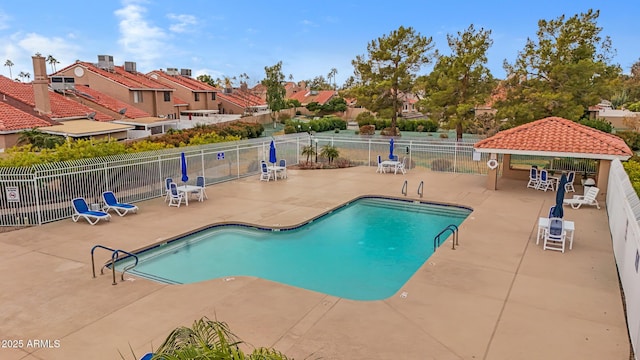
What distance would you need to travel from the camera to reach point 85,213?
14.2 m

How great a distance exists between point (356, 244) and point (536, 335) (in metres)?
6.75

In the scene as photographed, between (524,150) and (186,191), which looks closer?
(186,191)

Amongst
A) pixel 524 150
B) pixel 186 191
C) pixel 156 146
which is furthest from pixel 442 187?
pixel 156 146

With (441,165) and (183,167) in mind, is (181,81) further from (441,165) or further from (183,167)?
(183,167)

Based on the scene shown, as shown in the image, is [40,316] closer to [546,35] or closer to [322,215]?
[322,215]

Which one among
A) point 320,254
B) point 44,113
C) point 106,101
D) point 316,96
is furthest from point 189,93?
point 320,254

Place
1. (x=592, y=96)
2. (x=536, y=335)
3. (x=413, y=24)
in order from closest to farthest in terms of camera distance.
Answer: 1. (x=536, y=335)
2. (x=592, y=96)
3. (x=413, y=24)

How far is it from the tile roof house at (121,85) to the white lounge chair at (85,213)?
28.9m

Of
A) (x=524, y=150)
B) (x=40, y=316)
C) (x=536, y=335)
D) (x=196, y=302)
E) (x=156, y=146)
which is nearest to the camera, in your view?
(x=536, y=335)

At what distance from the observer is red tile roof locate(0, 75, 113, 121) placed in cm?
2916

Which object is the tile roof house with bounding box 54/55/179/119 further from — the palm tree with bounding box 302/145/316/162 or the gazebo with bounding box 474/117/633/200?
the gazebo with bounding box 474/117/633/200

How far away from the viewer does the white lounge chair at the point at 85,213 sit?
14.1m

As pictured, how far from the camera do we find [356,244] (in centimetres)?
1369

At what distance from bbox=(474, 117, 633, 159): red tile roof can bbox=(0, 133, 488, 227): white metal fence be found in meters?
4.51
